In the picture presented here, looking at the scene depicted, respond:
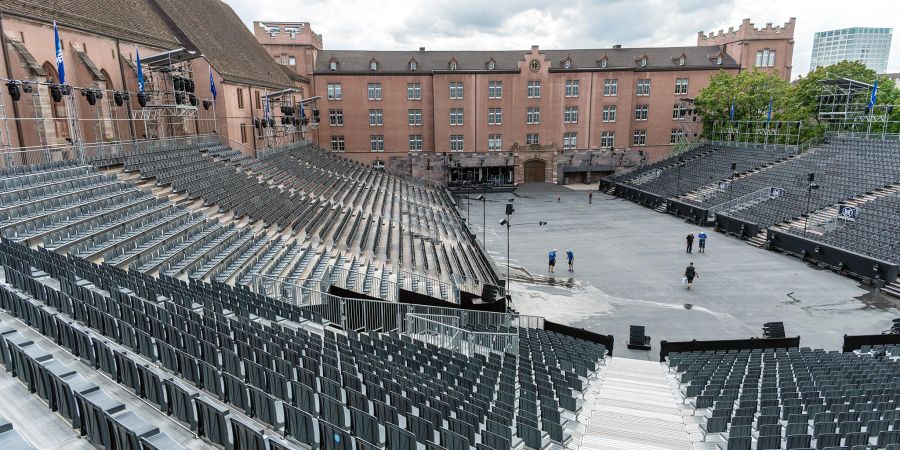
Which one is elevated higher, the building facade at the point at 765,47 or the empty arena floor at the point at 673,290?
the building facade at the point at 765,47

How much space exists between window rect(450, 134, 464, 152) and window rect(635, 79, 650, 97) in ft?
73.9

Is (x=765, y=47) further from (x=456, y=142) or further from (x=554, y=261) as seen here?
(x=554, y=261)

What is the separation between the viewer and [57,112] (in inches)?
1000

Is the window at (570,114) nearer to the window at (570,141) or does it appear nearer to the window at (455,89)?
the window at (570,141)

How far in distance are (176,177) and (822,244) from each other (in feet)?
114

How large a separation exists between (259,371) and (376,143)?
53.1 meters

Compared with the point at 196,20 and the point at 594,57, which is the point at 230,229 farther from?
the point at 594,57

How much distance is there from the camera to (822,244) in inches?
1078

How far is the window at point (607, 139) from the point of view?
59.7 meters

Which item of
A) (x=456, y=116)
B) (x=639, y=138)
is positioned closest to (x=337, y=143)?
(x=456, y=116)

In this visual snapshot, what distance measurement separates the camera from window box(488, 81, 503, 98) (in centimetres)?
5722

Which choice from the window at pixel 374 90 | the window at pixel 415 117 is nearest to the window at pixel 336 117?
the window at pixel 374 90

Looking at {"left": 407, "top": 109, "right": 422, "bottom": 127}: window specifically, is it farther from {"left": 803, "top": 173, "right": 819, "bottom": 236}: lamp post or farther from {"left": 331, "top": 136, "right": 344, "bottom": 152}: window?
{"left": 803, "top": 173, "right": 819, "bottom": 236}: lamp post

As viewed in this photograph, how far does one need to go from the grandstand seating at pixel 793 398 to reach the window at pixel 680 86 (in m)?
50.7
